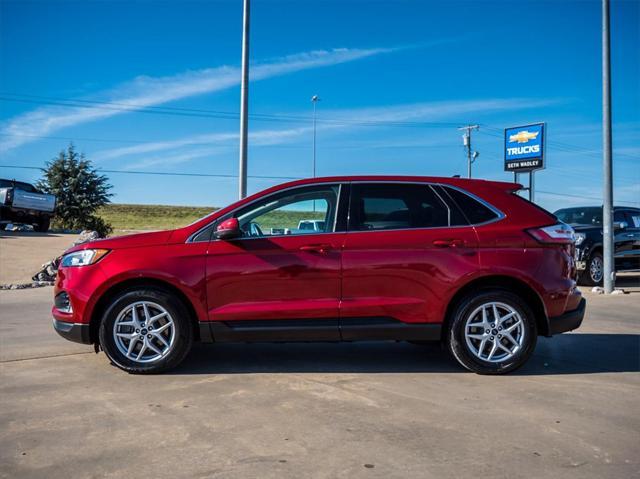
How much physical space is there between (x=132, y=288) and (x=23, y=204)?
22.2 metres

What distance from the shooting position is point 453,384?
4.83m

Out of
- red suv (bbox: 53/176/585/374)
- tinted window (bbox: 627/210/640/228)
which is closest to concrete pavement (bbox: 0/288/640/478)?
red suv (bbox: 53/176/585/374)

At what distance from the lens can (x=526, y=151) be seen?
691 inches

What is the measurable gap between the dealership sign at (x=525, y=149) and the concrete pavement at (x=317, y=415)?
1185 centimetres

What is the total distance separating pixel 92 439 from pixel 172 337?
4.94ft

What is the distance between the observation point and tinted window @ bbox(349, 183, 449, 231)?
5148 millimetres

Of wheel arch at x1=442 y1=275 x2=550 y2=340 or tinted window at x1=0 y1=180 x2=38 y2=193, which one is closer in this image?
wheel arch at x1=442 y1=275 x2=550 y2=340

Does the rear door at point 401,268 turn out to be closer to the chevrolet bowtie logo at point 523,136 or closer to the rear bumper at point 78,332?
the rear bumper at point 78,332

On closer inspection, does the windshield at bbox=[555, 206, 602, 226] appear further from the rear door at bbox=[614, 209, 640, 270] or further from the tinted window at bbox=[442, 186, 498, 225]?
the tinted window at bbox=[442, 186, 498, 225]

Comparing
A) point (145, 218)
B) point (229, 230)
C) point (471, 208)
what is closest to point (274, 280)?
point (229, 230)

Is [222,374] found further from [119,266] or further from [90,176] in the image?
[90,176]

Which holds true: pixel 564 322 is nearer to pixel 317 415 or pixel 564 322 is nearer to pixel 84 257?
pixel 317 415

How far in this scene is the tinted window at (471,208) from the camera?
5.21 metres

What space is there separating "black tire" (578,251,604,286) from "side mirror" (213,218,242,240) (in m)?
10.5
